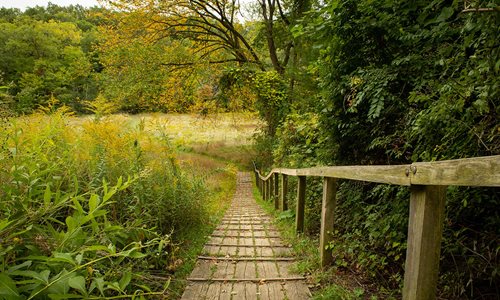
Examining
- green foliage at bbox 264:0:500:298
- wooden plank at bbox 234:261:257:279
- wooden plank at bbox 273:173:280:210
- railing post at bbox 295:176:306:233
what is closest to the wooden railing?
green foliage at bbox 264:0:500:298

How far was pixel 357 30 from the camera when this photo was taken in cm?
346

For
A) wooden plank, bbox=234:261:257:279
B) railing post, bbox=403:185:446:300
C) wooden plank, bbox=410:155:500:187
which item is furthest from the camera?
wooden plank, bbox=234:261:257:279

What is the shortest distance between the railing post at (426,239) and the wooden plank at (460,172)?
0.09 meters

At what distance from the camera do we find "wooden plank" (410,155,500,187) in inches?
43.2

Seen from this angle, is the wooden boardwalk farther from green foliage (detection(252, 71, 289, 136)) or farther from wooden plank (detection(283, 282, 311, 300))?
green foliage (detection(252, 71, 289, 136))

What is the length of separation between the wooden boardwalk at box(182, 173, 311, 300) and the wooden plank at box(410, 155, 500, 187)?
1594 mm

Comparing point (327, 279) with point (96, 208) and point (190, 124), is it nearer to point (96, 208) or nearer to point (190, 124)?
point (96, 208)

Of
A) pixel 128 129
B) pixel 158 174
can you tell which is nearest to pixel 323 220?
pixel 158 174

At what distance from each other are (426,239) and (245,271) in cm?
209

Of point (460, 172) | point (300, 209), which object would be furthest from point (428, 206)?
point (300, 209)

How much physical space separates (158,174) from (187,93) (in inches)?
461

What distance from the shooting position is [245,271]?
3205mm

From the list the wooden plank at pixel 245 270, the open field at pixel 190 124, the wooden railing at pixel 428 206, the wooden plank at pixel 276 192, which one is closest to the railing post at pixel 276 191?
the wooden plank at pixel 276 192

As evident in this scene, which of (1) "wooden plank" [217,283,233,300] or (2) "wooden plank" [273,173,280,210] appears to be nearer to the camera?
(1) "wooden plank" [217,283,233,300]
